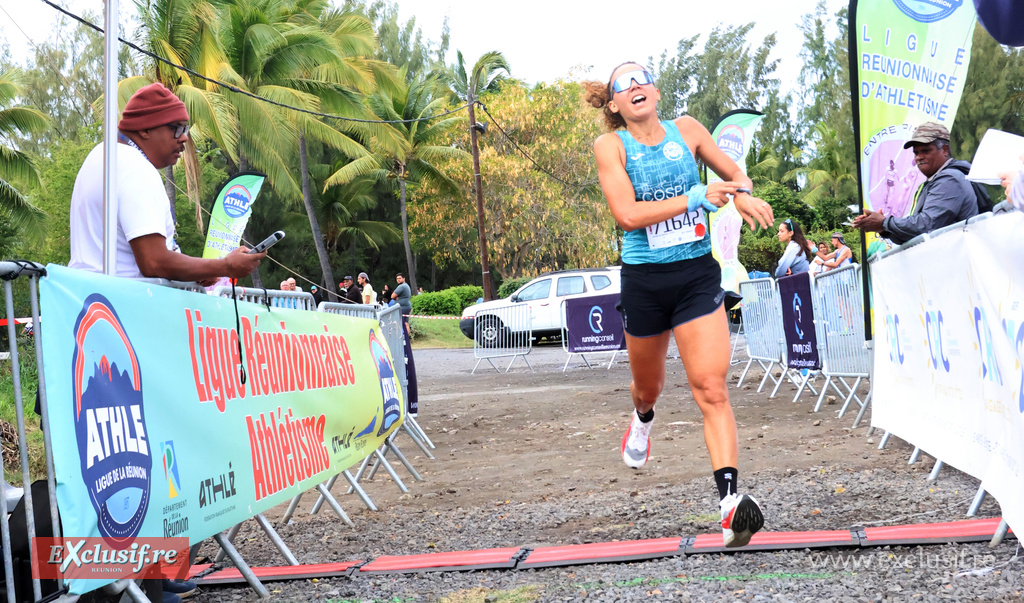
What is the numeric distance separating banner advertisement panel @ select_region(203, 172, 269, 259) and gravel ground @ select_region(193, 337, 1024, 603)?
5.92 m

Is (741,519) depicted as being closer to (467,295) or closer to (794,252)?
(794,252)

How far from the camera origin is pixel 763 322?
12.8 metres

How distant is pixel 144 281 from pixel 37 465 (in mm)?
6357

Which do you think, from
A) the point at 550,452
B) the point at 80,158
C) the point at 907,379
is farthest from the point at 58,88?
the point at 907,379

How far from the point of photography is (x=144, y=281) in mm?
3512

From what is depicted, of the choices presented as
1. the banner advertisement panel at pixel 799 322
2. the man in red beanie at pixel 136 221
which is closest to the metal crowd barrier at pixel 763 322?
the banner advertisement panel at pixel 799 322

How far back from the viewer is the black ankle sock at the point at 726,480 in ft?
12.9

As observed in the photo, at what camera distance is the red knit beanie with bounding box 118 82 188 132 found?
384 centimetres

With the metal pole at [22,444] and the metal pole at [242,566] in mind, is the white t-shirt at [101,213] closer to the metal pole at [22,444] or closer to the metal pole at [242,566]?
the metal pole at [22,444]

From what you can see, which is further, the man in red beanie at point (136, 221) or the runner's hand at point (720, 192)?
the runner's hand at point (720, 192)

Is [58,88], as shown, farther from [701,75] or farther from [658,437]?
[658,437]

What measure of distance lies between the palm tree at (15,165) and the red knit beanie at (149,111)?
2444 cm

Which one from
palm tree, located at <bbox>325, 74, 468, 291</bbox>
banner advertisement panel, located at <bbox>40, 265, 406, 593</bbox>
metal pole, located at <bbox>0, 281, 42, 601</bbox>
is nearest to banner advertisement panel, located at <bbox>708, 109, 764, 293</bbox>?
banner advertisement panel, located at <bbox>40, 265, 406, 593</bbox>

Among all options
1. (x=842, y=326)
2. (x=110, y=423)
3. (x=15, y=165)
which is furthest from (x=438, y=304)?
(x=110, y=423)
